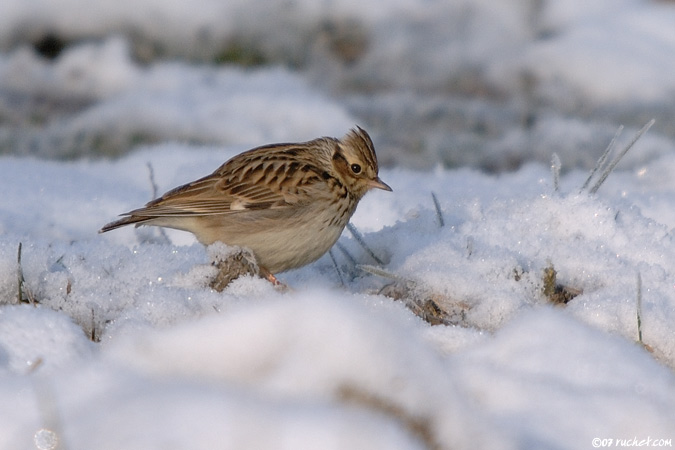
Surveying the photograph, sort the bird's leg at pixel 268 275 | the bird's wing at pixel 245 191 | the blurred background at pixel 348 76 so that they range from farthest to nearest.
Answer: the blurred background at pixel 348 76, the bird's wing at pixel 245 191, the bird's leg at pixel 268 275

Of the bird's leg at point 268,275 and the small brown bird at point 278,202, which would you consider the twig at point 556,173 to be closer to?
the small brown bird at point 278,202

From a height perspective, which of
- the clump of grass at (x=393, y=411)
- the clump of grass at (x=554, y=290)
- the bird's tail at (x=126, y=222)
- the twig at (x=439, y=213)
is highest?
the clump of grass at (x=393, y=411)

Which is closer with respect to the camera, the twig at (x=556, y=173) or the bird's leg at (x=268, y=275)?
the bird's leg at (x=268, y=275)

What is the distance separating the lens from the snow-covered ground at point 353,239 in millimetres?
2293

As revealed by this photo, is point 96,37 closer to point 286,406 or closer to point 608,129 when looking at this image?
point 608,129

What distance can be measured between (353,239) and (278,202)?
1.54 ft

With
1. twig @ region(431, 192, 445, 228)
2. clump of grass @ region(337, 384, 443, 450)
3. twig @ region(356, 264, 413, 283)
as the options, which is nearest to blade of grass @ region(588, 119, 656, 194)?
twig @ region(431, 192, 445, 228)

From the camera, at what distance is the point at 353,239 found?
16.8 feet

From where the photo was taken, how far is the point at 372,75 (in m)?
10.6

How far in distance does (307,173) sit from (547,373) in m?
2.51

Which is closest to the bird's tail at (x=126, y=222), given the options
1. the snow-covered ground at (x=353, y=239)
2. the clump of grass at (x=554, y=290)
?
the snow-covered ground at (x=353, y=239)

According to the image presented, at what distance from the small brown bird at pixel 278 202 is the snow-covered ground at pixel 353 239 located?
17 centimetres

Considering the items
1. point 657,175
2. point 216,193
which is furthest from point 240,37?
point 216,193

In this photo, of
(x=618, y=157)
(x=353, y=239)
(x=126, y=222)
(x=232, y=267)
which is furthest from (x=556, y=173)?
(x=126, y=222)
